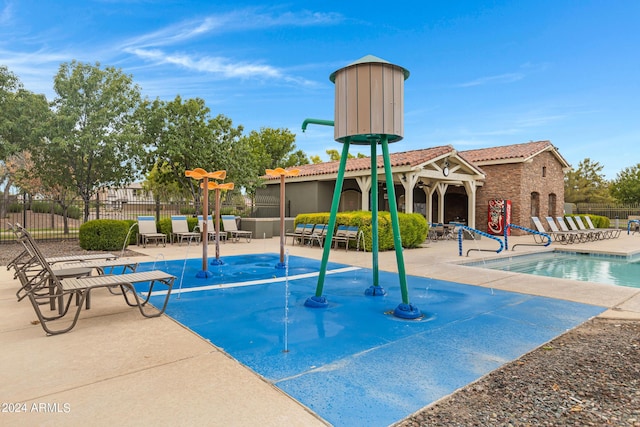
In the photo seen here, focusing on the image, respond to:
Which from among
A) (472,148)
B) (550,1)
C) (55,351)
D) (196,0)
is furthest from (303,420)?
(472,148)

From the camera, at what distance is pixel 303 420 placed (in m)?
2.35

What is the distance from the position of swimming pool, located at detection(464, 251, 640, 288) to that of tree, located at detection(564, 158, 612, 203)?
3498 cm

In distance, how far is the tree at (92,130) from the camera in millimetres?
15070

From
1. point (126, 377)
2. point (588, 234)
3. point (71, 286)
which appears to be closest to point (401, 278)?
point (126, 377)

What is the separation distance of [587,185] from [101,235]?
50.2m

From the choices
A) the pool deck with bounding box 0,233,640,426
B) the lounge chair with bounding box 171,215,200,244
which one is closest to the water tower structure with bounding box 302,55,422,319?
the pool deck with bounding box 0,233,640,426

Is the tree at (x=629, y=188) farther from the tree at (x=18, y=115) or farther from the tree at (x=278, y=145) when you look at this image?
the tree at (x=18, y=115)

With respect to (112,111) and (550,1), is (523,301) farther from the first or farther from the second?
(112,111)

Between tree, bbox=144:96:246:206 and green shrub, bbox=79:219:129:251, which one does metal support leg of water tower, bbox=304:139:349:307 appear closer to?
green shrub, bbox=79:219:129:251

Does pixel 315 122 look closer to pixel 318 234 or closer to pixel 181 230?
pixel 318 234

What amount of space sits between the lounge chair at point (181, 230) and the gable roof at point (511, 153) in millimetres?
16059

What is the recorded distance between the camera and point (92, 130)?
15.4m

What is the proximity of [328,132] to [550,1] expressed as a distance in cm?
1205

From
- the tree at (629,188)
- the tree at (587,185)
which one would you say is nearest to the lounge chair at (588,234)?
the tree at (629,188)
